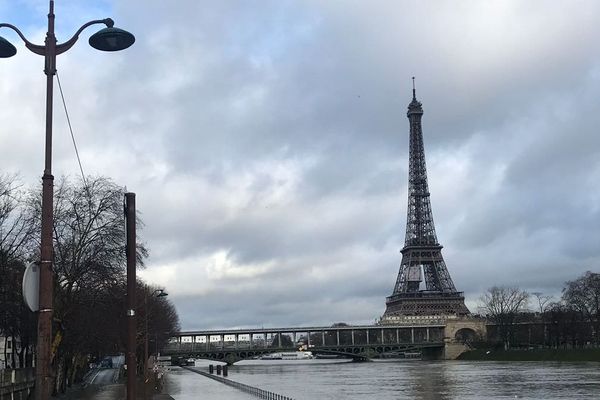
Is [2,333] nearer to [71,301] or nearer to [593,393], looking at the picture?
[71,301]

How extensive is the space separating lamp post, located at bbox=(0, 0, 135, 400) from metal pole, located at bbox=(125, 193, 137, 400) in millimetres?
4613

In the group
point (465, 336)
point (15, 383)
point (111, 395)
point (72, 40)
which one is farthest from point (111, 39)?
point (465, 336)

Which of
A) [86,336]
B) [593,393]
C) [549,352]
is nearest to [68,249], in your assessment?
[86,336]

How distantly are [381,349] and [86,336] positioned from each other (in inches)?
5955

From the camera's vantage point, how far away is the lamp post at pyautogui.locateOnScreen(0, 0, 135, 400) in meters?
10.8

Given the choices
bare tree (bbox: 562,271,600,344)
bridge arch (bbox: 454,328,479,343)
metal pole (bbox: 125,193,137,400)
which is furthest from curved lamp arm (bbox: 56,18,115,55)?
bridge arch (bbox: 454,328,479,343)

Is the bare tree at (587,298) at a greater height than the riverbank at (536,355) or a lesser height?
greater

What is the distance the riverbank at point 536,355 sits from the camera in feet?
405

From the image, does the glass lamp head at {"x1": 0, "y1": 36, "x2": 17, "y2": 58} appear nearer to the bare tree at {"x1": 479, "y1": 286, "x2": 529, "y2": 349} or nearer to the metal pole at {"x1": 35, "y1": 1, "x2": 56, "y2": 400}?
the metal pole at {"x1": 35, "y1": 1, "x2": 56, "y2": 400}

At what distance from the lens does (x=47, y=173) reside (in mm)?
11273

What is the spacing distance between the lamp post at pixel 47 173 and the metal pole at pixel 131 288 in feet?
15.1

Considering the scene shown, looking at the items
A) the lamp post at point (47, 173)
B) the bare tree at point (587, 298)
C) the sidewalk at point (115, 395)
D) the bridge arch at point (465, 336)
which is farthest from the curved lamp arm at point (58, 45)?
the bridge arch at point (465, 336)

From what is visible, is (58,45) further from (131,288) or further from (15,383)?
(15,383)

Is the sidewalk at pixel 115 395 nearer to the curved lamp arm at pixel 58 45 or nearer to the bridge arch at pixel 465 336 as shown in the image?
the curved lamp arm at pixel 58 45
